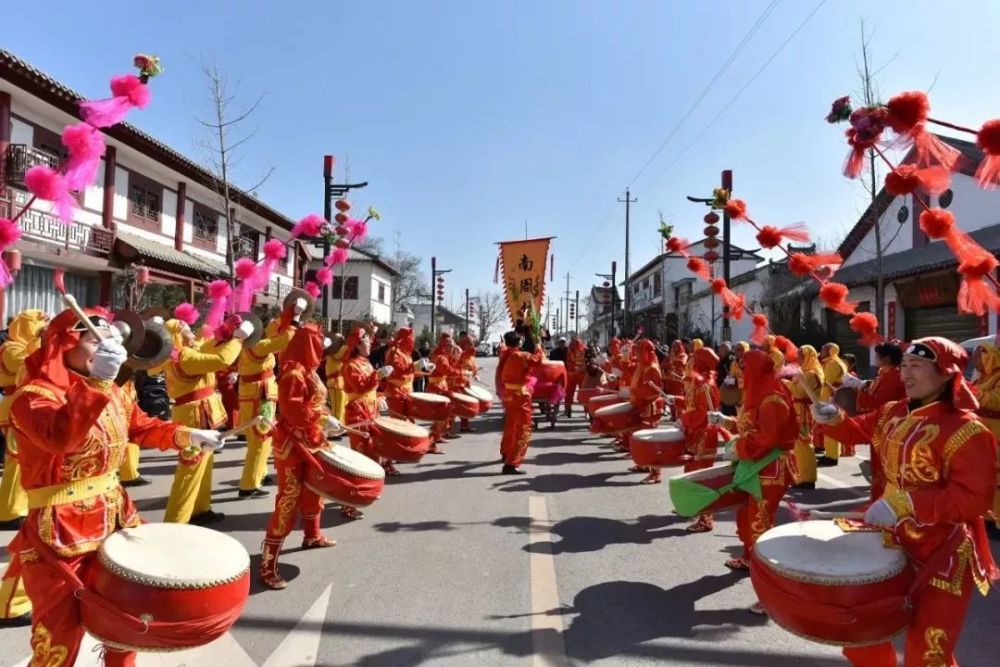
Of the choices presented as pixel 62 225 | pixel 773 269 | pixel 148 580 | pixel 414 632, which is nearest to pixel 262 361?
pixel 414 632

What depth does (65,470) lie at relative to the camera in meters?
2.53

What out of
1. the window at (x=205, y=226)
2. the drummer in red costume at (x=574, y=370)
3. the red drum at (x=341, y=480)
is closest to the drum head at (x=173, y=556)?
the red drum at (x=341, y=480)

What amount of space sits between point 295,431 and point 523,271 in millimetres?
8396

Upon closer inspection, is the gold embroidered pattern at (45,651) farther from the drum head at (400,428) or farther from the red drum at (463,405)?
the red drum at (463,405)

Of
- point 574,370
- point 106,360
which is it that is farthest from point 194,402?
point 574,370

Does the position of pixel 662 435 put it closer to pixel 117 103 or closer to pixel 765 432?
pixel 765 432

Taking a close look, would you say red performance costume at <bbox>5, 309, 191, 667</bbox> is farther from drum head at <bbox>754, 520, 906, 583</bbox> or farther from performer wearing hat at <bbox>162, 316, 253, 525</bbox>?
drum head at <bbox>754, 520, 906, 583</bbox>

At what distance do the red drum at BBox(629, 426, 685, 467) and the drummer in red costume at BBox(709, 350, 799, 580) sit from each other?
159 cm

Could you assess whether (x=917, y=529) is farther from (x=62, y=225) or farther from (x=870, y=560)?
(x=62, y=225)

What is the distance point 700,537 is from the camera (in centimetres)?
553

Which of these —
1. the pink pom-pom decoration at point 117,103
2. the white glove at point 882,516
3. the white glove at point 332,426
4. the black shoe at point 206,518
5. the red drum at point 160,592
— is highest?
the pink pom-pom decoration at point 117,103

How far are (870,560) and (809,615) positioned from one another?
34 centimetres

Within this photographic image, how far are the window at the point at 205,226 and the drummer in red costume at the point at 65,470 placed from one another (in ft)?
61.3

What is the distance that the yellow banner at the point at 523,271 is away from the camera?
12188 millimetres
